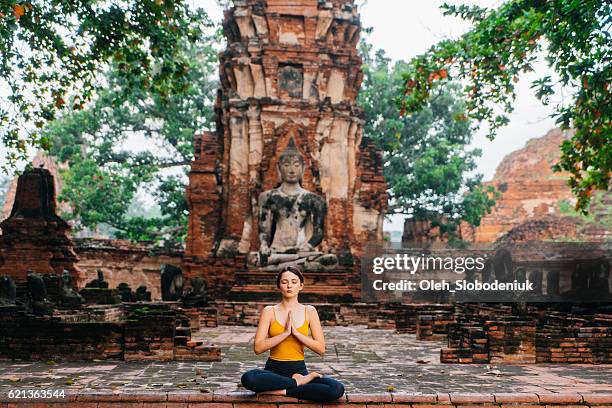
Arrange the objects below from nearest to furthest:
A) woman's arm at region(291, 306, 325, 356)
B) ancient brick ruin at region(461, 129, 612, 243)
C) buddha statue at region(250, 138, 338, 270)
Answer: woman's arm at region(291, 306, 325, 356) → buddha statue at region(250, 138, 338, 270) → ancient brick ruin at region(461, 129, 612, 243)

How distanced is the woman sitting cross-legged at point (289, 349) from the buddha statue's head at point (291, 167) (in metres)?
12.8

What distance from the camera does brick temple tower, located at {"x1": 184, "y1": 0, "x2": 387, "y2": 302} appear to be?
20.2m

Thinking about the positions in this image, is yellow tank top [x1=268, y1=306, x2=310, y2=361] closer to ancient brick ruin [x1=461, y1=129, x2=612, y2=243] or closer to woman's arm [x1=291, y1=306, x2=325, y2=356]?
woman's arm [x1=291, y1=306, x2=325, y2=356]

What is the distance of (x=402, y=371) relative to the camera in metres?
7.75

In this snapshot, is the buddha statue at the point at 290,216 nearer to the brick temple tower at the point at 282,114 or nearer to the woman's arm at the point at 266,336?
the brick temple tower at the point at 282,114

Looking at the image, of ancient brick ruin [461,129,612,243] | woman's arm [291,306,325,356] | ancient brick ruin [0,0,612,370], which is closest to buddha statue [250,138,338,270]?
ancient brick ruin [0,0,612,370]

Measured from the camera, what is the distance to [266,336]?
5730 mm

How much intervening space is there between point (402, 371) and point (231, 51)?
1483 centimetres

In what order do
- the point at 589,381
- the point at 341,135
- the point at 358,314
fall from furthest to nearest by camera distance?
the point at 341,135 → the point at 358,314 → the point at 589,381

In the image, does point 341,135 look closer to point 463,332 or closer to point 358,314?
point 358,314

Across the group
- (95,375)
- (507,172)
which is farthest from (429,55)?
(507,172)

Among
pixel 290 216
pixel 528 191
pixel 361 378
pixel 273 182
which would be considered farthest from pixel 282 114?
pixel 528 191

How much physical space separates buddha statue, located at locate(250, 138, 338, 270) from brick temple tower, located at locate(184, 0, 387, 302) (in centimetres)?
126

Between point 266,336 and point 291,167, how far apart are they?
42.8 feet
